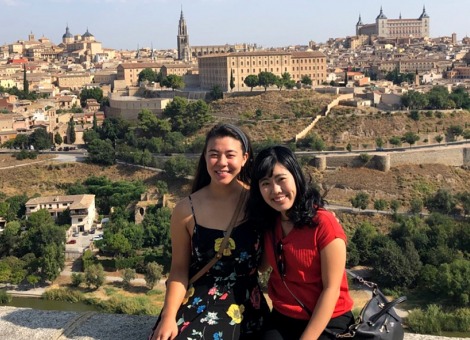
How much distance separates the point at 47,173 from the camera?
25547mm

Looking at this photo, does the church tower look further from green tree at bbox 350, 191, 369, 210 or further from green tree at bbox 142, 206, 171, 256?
green tree at bbox 142, 206, 171, 256

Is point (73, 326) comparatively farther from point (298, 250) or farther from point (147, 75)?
point (147, 75)

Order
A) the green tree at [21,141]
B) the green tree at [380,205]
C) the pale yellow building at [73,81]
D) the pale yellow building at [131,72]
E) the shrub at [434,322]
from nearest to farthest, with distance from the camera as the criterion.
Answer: the shrub at [434,322], the green tree at [380,205], the green tree at [21,141], the pale yellow building at [131,72], the pale yellow building at [73,81]

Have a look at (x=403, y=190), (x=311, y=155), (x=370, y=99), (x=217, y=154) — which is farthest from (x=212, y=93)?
(x=217, y=154)

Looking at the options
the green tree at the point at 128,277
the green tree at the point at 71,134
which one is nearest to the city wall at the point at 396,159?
the green tree at the point at 128,277

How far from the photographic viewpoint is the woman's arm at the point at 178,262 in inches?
106

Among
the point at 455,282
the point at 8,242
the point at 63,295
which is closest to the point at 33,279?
the point at 63,295

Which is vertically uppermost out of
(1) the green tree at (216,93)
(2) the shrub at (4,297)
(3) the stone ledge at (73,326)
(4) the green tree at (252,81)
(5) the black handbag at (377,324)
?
(4) the green tree at (252,81)

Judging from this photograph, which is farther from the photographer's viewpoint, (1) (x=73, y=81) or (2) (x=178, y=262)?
(1) (x=73, y=81)

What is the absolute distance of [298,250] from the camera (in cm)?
252

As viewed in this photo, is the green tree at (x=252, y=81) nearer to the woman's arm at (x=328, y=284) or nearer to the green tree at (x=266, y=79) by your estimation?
the green tree at (x=266, y=79)

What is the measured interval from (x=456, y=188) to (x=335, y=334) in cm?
2154

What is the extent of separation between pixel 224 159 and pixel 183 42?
65167mm

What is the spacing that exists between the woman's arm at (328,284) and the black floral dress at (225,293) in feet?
1.08
